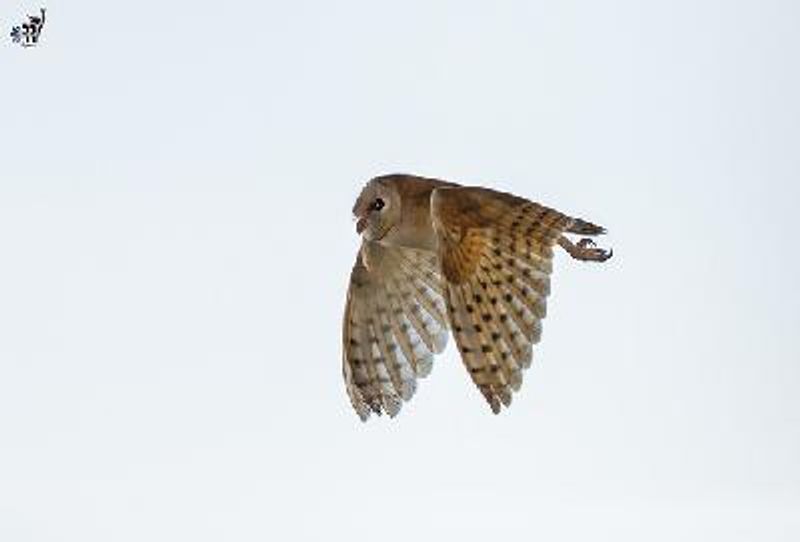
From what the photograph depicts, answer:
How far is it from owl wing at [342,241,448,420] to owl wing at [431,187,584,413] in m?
1.08

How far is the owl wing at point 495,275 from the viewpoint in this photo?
14.4 m

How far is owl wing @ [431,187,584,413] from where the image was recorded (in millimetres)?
14359

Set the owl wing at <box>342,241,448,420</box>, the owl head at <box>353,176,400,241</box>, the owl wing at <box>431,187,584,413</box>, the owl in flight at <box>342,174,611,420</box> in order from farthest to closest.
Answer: the owl wing at <box>342,241,448,420</box> → the owl head at <box>353,176,400,241</box> → the owl in flight at <box>342,174,611,420</box> → the owl wing at <box>431,187,584,413</box>

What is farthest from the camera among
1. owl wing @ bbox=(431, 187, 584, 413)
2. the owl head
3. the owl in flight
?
the owl head

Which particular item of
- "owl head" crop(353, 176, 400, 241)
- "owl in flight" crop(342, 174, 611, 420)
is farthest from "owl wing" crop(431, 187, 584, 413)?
"owl head" crop(353, 176, 400, 241)

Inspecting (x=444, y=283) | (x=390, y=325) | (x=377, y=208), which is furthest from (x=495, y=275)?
(x=390, y=325)

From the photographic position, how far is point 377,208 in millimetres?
15641

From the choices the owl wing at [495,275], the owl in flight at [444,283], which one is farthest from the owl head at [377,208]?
the owl wing at [495,275]

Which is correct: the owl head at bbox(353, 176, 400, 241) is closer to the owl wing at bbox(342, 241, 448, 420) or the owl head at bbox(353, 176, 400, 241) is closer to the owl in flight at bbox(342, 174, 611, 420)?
the owl in flight at bbox(342, 174, 611, 420)

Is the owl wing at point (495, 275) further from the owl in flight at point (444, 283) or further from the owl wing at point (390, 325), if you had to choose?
the owl wing at point (390, 325)

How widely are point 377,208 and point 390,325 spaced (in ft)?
3.21

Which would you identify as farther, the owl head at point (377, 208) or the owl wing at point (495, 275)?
the owl head at point (377, 208)

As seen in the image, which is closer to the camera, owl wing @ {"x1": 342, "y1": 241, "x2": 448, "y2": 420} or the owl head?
the owl head

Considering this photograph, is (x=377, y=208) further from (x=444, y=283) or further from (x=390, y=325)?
(x=390, y=325)
